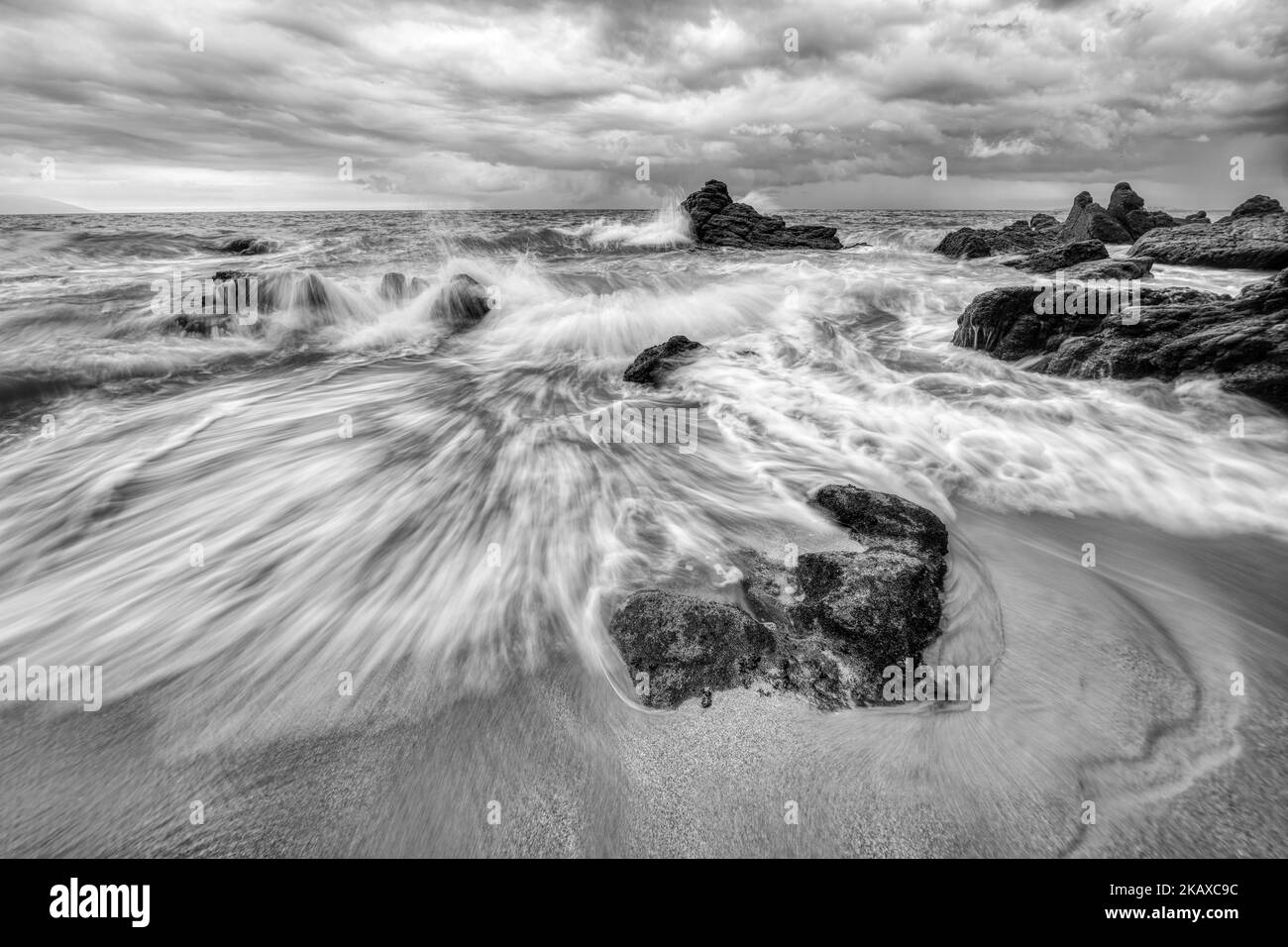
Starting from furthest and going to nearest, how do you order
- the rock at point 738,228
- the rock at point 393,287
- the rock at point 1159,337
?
1. the rock at point 738,228
2. the rock at point 393,287
3. the rock at point 1159,337

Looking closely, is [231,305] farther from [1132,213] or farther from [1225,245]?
[1132,213]

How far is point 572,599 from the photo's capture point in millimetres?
3746

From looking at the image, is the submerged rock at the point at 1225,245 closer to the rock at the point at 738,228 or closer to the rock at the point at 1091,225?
the rock at the point at 1091,225

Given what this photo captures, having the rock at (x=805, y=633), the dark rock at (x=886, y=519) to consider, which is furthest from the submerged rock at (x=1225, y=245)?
the rock at (x=805, y=633)

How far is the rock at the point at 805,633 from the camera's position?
279cm

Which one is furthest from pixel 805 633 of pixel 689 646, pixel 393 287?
pixel 393 287

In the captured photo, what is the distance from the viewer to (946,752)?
Answer: 252 centimetres

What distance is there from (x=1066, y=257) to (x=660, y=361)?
17970mm

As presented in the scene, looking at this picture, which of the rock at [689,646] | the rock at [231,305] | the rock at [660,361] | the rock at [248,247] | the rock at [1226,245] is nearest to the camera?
the rock at [689,646]

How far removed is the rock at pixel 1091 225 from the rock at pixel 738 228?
14056 mm

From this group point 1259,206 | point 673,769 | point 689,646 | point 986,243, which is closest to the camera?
point 673,769

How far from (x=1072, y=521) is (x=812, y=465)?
2.37 meters
